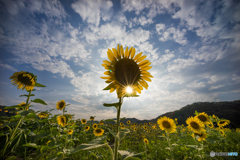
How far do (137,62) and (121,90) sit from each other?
81 cm

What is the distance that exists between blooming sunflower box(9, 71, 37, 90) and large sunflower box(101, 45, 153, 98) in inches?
91.5

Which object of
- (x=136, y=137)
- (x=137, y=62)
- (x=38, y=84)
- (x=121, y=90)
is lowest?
(x=136, y=137)

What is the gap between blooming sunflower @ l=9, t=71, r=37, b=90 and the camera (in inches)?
104

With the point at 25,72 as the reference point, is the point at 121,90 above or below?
below

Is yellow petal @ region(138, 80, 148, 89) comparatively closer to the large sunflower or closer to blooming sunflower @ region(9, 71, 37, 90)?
the large sunflower

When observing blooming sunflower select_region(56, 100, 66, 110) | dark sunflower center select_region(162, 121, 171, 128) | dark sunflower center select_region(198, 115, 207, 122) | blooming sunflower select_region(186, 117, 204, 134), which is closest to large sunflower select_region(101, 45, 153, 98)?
dark sunflower center select_region(162, 121, 171, 128)

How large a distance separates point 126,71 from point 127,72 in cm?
3

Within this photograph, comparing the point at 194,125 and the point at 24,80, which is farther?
the point at 194,125

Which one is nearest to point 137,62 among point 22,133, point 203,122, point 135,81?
point 135,81

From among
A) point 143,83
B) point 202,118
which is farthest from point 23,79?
point 202,118

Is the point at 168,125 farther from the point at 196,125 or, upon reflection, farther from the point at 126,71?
the point at 126,71

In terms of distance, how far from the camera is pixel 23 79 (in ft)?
8.89

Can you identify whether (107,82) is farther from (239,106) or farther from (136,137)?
(239,106)

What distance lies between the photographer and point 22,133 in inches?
86.4
